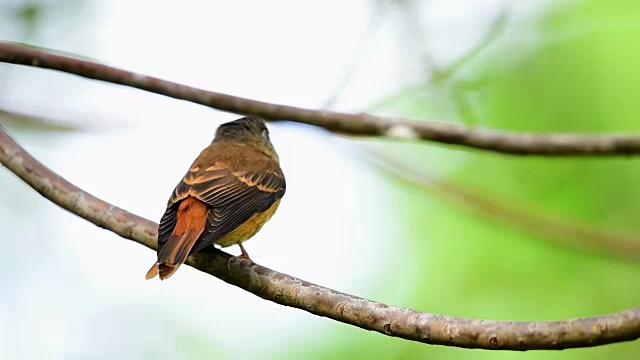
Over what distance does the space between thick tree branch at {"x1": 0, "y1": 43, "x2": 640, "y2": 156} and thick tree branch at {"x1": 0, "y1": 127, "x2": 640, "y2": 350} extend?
18.7 inches

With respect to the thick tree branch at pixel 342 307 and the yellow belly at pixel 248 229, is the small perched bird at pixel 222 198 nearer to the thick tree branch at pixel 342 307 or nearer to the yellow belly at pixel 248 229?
the yellow belly at pixel 248 229

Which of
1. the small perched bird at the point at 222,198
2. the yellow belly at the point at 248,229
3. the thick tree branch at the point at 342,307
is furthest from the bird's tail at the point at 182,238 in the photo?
the yellow belly at the point at 248,229

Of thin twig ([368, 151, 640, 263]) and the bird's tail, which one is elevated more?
the bird's tail

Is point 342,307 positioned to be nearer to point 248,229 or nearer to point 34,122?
point 248,229

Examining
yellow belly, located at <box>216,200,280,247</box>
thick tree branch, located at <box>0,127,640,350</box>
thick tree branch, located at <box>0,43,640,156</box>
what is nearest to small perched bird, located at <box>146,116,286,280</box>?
yellow belly, located at <box>216,200,280,247</box>

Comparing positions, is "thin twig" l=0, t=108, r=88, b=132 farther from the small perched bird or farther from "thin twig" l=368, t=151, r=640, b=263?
"thin twig" l=368, t=151, r=640, b=263

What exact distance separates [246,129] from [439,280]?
285 centimetres

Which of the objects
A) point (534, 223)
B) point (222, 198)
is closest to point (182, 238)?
point (222, 198)

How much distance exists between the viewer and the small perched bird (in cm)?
421

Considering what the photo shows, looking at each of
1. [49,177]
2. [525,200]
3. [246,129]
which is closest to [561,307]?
[525,200]

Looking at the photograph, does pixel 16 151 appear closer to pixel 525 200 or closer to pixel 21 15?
pixel 21 15

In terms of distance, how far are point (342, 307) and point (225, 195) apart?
178 centimetres

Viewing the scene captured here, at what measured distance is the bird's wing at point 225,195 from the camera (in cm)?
445

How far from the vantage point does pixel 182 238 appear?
4242 millimetres
